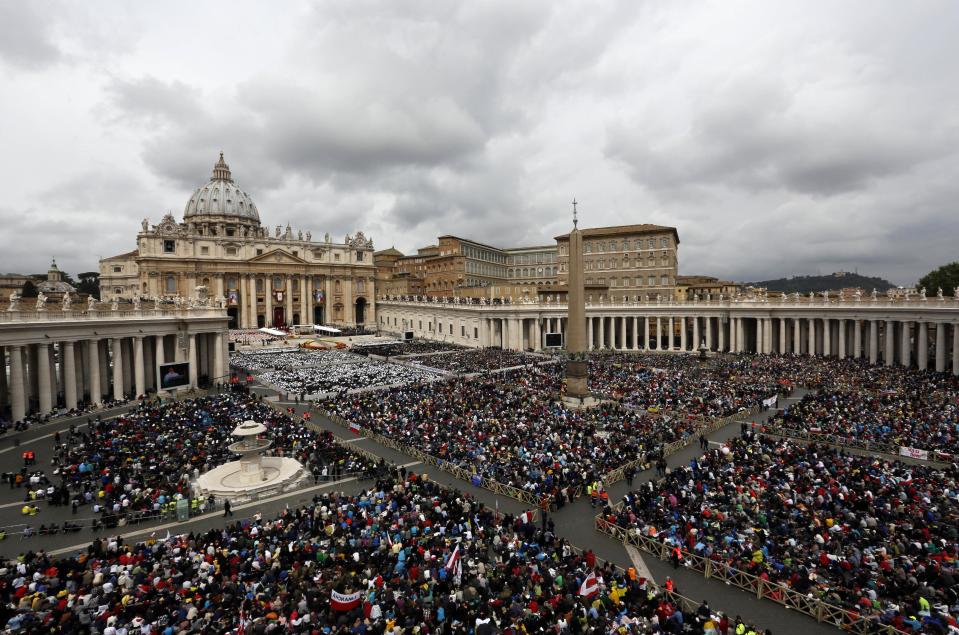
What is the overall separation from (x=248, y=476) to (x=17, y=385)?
21484mm

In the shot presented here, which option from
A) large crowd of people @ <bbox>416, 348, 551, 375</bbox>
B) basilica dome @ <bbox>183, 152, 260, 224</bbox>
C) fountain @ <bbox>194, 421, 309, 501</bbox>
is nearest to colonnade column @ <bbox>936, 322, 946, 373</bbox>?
large crowd of people @ <bbox>416, 348, 551, 375</bbox>

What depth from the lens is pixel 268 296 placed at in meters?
93.4

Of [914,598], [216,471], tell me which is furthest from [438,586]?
[216,471]

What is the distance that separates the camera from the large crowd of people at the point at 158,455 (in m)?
17.9

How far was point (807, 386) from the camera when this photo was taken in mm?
35344

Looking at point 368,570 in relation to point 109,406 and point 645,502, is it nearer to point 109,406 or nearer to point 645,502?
point 645,502

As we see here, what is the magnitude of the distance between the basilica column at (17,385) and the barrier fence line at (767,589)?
A: 36.0 metres

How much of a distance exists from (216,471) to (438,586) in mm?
14247

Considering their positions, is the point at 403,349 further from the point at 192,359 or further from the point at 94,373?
the point at 94,373

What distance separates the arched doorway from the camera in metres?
105

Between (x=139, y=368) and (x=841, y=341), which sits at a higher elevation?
(x=139, y=368)

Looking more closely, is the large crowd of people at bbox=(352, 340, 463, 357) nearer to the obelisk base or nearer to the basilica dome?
the obelisk base

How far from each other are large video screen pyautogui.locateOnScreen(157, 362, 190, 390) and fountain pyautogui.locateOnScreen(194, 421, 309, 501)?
18753 millimetres

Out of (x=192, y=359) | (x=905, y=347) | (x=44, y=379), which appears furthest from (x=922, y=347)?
(x=44, y=379)
